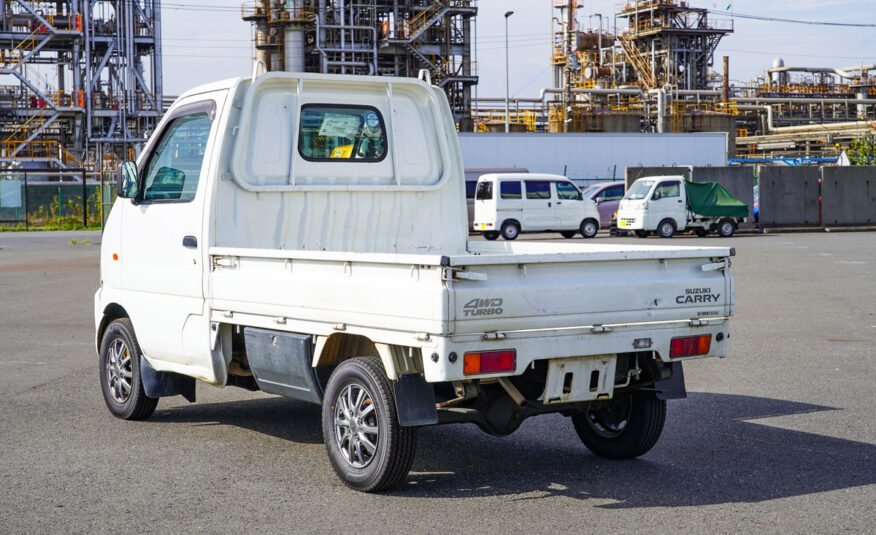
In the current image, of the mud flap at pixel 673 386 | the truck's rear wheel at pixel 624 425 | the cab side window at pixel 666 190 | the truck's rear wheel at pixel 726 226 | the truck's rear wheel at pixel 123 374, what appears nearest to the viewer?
the mud flap at pixel 673 386

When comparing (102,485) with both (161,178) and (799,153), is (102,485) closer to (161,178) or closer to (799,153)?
(161,178)

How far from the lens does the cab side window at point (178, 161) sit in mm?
6988

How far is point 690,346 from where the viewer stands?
227 inches

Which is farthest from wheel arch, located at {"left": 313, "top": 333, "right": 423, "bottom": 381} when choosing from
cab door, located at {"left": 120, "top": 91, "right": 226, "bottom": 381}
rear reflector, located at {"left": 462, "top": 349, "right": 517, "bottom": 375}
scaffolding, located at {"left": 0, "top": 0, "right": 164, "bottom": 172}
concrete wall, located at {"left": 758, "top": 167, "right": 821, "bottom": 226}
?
scaffolding, located at {"left": 0, "top": 0, "right": 164, "bottom": 172}

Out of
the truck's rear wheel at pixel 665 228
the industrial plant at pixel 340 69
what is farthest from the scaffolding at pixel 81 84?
the truck's rear wheel at pixel 665 228

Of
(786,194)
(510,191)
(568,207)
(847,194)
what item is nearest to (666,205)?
(568,207)

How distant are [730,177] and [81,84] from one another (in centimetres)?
3554

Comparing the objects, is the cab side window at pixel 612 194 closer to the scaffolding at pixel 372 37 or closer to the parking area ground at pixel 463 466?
the scaffolding at pixel 372 37

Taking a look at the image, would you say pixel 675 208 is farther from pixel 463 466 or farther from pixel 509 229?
pixel 463 466

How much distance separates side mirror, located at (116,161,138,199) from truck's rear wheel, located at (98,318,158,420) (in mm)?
949

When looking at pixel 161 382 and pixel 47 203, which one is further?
pixel 47 203

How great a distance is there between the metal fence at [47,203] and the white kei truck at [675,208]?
20.8 meters

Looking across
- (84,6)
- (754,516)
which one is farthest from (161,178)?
(84,6)

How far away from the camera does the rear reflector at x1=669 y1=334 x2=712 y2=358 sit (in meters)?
5.70
